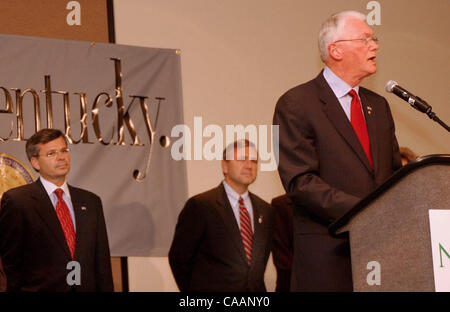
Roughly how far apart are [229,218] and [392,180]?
101 inches

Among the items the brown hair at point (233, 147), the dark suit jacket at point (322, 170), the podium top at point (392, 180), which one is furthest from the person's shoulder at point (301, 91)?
the brown hair at point (233, 147)

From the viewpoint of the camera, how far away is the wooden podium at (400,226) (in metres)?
1.97

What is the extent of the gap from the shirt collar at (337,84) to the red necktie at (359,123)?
0.09 feet

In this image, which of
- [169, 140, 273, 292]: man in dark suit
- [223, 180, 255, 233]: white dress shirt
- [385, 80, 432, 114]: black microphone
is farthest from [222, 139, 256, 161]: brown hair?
[385, 80, 432, 114]: black microphone

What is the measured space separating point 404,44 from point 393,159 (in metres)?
3.66

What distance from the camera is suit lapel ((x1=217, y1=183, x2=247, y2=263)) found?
4398 millimetres

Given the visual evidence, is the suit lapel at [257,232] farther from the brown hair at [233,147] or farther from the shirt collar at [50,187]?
the shirt collar at [50,187]

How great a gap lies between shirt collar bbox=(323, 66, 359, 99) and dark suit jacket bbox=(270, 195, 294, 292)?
6.55ft

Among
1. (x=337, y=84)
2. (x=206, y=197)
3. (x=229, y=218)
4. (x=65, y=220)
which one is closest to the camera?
(x=337, y=84)

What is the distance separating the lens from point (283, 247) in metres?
4.77

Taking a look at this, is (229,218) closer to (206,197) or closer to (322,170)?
(206,197)

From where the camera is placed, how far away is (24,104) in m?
4.62

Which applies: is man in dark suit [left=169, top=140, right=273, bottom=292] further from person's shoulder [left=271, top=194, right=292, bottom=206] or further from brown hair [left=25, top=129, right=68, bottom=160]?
brown hair [left=25, top=129, right=68, bottom=160]

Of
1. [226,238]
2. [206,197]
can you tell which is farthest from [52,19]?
[226,238]
